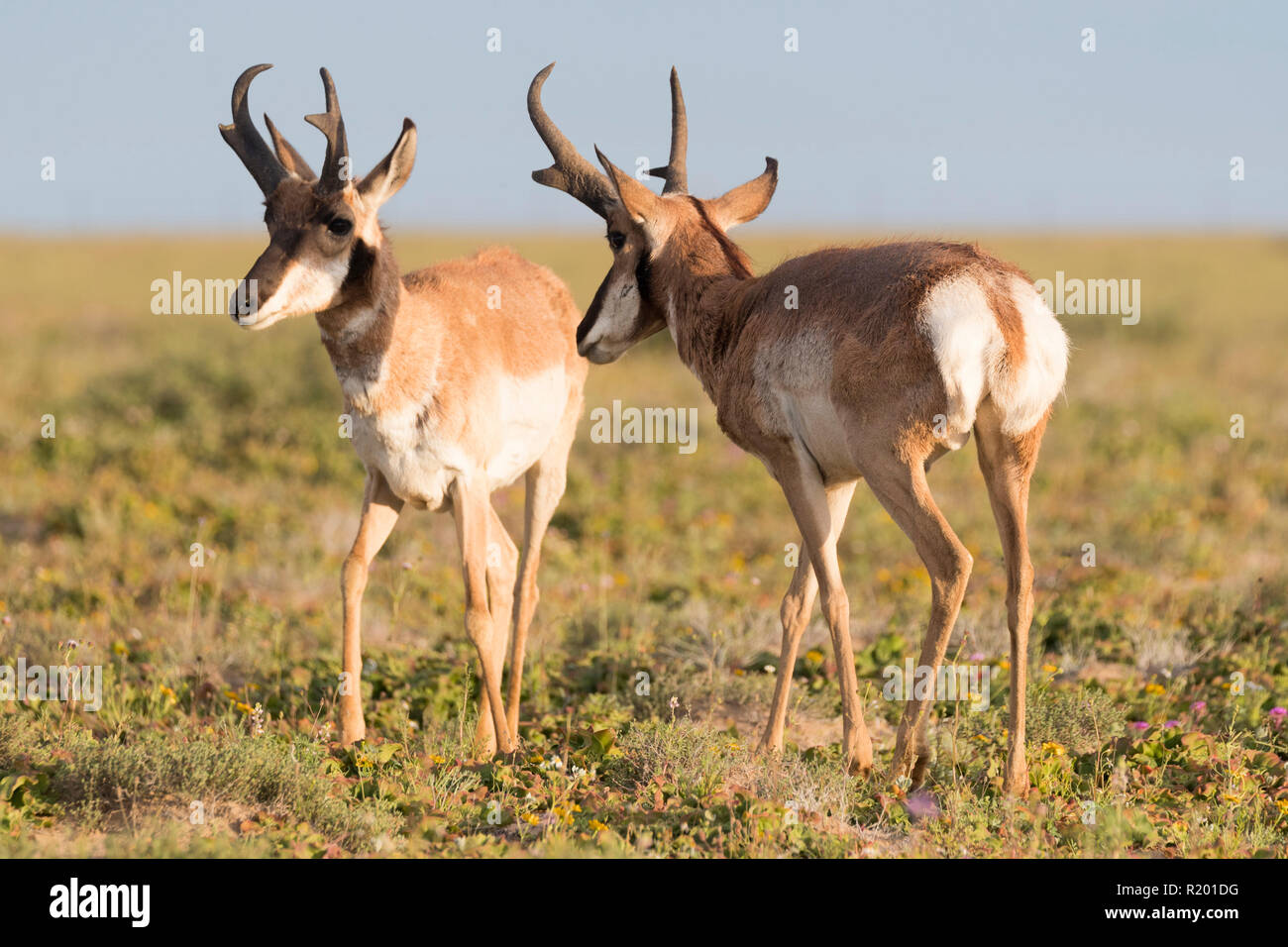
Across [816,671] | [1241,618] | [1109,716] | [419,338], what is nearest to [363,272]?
[419,338]

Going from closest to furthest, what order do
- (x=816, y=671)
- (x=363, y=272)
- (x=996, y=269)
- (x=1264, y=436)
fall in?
(x=996, y=269), (x=363, y=272), (x=816, y=671), (x=1264, y=436)

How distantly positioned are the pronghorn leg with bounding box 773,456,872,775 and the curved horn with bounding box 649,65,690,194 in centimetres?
221

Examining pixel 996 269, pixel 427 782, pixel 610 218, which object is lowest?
pixel 427 782

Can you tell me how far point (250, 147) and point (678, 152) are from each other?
2.68m

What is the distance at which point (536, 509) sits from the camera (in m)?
8.84

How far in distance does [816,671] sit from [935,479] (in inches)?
301

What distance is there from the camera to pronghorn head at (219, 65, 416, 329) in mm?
6605

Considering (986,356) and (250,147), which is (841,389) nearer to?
(986,356)

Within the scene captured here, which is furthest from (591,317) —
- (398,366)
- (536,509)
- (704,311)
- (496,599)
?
(496,599)

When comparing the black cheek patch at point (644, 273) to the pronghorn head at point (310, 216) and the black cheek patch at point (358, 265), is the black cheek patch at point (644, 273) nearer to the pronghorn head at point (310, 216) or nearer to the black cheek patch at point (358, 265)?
the pronghorn head at point (310, 216)

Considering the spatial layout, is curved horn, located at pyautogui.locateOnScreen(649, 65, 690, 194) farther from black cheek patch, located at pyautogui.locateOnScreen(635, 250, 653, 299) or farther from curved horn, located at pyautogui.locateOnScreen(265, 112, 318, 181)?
curved horn, located at pyautogui.locateOnScreen(265, 112, 318, 181)

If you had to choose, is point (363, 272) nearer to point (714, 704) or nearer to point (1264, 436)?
point (714, 704)

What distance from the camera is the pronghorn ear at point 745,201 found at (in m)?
7.98

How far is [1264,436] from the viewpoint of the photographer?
16844mm
